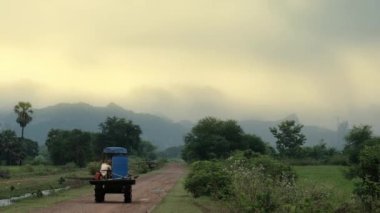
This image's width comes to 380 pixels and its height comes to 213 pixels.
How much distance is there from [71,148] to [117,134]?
94.0 ft

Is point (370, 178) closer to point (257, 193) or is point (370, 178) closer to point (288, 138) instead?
point (257, 193)

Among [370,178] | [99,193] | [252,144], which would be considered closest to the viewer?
[370,178]

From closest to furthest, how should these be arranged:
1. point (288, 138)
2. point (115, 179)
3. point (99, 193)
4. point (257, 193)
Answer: point (257, 193) → point (115, 179) → point (99, 193) → point (288, 138)

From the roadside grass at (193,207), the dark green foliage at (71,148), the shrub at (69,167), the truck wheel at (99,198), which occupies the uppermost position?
the dark green foliage at (71,148)

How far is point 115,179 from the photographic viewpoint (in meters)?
30.8

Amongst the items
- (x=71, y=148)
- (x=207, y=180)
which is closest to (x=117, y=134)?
(x=71, y=148)

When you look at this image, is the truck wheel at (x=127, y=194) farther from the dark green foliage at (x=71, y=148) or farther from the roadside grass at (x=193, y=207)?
the dark green foliage at (x=71, y=148)

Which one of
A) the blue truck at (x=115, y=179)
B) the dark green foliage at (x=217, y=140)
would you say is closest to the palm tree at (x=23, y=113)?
the dark green foliage at (x=217, y=140)

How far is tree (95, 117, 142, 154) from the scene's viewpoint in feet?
469

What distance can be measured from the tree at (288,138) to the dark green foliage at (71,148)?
46708 millimetres

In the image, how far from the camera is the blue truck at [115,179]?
101 feet

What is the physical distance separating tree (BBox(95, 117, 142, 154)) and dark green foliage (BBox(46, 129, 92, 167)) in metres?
23.8

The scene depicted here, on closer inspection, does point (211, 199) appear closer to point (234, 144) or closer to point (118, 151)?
point (118, 151)

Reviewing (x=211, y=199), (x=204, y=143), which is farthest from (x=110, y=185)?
(x=204, y=143)
